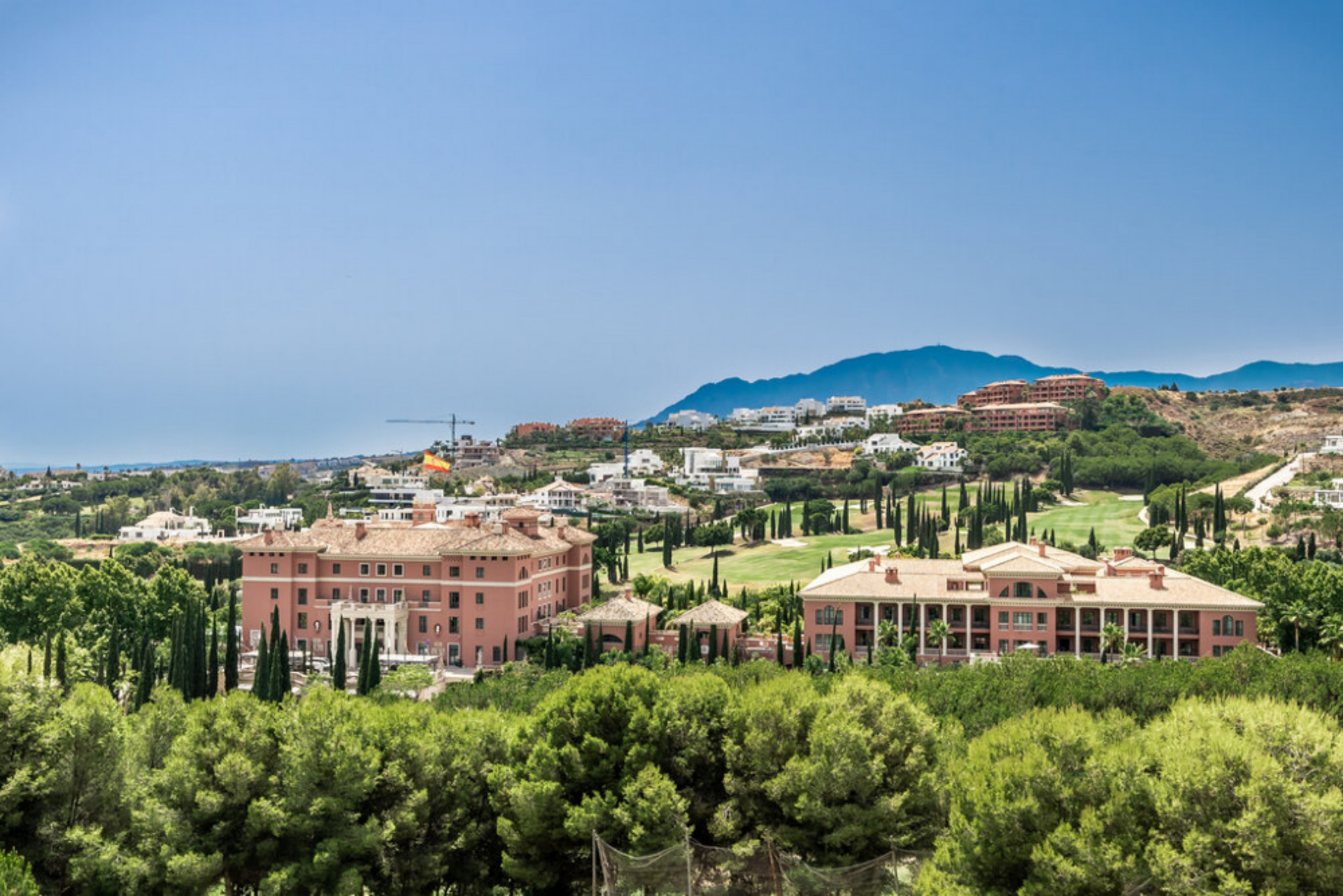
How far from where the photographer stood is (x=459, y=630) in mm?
65812

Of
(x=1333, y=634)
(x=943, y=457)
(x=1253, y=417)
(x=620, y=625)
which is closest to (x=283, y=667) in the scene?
(x=620, y=625)

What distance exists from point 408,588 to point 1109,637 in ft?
129

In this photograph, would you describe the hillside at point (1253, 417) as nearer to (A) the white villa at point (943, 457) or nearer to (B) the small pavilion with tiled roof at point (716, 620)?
(A) the white villa at point (943, 457)

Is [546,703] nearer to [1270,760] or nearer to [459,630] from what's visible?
[1270,760]

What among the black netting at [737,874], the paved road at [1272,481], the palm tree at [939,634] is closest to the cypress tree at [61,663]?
the black netting at [737,874]

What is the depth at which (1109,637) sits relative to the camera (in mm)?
57625

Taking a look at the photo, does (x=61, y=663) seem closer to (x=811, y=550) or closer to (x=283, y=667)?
(x=283, y=667)

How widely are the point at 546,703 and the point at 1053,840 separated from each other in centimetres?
1476

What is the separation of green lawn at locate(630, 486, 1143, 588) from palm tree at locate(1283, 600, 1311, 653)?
34.4m

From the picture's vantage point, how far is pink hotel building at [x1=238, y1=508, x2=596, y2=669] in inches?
2564

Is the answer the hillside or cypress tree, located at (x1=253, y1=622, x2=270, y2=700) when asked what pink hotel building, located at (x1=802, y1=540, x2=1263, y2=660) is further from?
the hillside

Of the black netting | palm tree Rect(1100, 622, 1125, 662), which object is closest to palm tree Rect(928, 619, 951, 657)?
palm tree Rect(1100, 622, 1125, 662)

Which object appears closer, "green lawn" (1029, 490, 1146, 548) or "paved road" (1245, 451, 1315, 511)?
"green lawn" (1029, 490, 1146, 548)

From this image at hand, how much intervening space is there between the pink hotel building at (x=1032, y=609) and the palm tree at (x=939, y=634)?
39 cm
